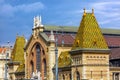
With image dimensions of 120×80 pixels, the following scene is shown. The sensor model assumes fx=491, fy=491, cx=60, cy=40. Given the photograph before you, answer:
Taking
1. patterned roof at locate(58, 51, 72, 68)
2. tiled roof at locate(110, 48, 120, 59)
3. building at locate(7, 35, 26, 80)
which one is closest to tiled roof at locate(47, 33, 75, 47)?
patterned roof at locate(58, 51, 72, 68)

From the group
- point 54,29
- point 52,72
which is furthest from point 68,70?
point 54,29

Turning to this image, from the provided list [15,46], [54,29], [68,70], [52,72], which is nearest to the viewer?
[68,70]

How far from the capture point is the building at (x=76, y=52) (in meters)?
92.8

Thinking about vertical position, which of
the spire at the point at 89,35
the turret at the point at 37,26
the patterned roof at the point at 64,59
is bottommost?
the patterned roof at the point at 64,59

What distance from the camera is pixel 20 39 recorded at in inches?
5320

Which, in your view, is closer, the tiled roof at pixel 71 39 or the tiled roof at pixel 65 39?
the tiled roof at pixel 65 39

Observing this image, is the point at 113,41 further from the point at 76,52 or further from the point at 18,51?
the point at 76,52

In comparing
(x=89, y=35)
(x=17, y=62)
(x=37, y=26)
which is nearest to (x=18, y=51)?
(x=17, y=62)

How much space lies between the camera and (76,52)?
310 feet

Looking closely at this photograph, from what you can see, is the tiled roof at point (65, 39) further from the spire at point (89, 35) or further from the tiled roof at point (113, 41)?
the spire at point (89, 35)

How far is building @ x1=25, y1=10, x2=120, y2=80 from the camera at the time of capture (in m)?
92.8

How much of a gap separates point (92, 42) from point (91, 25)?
12.3 feet

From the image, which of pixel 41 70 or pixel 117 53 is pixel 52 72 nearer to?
pixel 41 70

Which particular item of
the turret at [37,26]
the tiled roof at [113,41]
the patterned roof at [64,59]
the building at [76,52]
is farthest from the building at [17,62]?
the tiled roof at [113,41]
